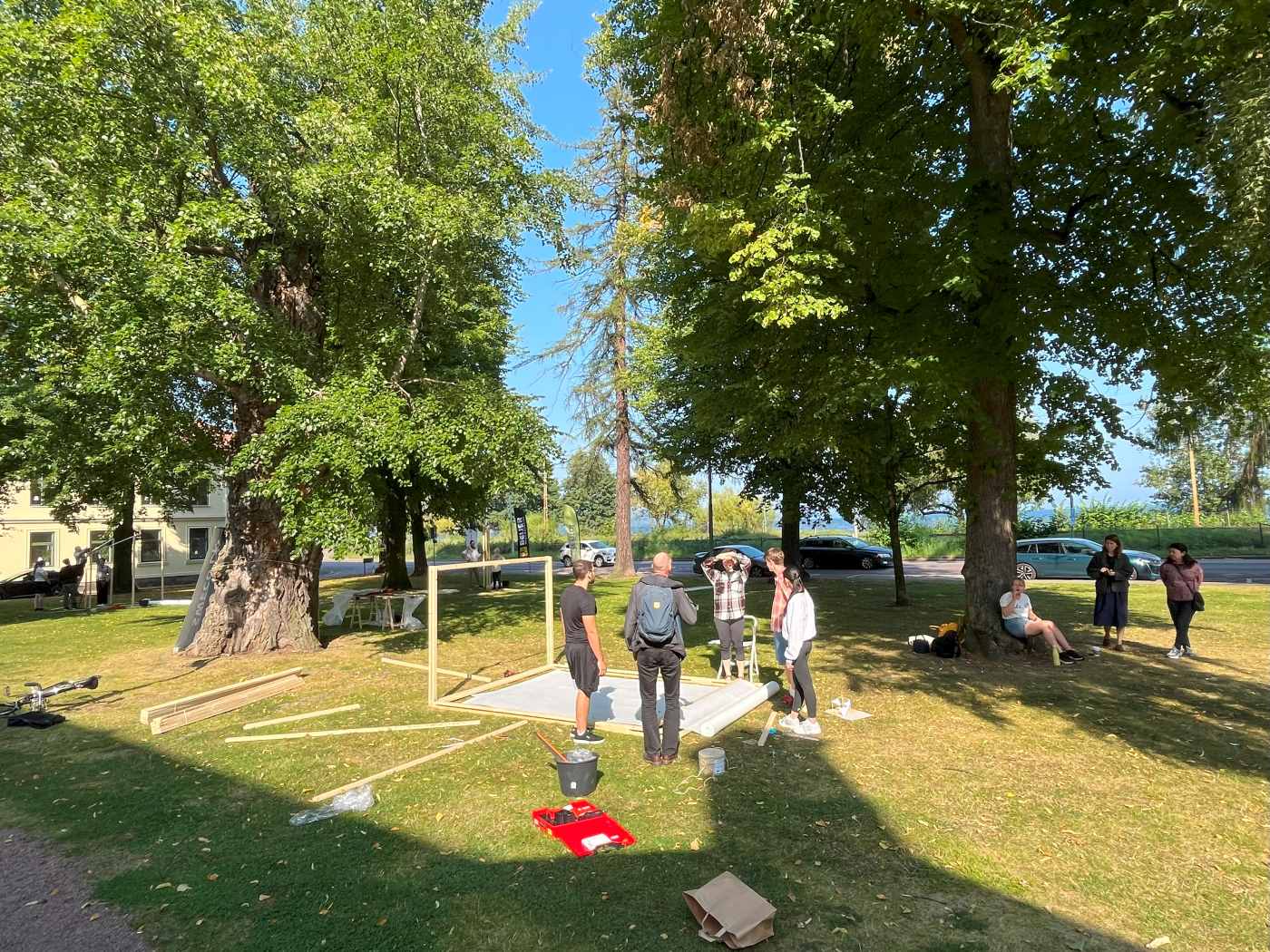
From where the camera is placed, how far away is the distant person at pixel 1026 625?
9695 mm

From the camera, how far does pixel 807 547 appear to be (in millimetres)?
31500

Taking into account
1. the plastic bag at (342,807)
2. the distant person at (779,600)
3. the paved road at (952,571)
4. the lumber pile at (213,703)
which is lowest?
the paved road at (952,571)

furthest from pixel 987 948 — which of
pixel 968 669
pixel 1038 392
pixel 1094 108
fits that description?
pixel 1038 392

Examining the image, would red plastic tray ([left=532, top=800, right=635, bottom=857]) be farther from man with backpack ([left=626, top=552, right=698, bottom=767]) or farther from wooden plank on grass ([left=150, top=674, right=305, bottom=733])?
wooden plank on grass ([left=150, top=674, right=305, bottom=733])

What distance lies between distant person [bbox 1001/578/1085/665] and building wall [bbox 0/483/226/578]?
30.0 metres

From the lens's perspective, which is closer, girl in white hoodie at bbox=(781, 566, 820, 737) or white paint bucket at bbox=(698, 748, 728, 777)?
white paint bucket at bbox=(698, 748, 728, 777)

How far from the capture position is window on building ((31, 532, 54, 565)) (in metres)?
32.9

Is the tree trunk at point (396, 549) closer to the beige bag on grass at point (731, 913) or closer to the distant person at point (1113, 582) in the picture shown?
the distant person at point (1113, 582)

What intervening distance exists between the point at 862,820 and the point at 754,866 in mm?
1091

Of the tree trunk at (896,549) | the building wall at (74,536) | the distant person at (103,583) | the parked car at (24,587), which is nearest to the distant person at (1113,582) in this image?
the tree trunk at (896,549)

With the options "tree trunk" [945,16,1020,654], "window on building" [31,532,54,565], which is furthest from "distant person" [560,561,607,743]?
"window on building" [31,532,54,565]

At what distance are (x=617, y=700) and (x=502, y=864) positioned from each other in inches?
156

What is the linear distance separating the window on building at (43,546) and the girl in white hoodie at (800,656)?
39.7 metres

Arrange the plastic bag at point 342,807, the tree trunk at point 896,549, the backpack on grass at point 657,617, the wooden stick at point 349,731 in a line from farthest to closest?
the tree trunk at point 896,549 < the wooden stick at point 349,731 < the backpack on grass at point 657,617 < the plastic bag at point 342,807
